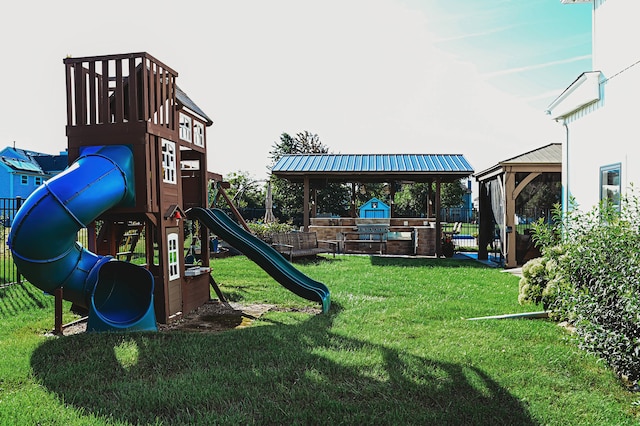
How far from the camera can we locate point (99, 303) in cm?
734

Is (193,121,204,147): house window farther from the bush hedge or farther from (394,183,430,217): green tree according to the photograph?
(394,183,430,217): green tree

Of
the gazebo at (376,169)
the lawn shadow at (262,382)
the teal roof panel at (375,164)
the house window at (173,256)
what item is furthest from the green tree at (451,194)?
the lawn shadow at (262,382)

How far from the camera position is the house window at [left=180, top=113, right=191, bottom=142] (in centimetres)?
865

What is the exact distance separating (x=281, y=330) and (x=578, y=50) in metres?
9.61

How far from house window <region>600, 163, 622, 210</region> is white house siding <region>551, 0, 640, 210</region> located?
3.4 inches

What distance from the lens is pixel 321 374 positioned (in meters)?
4.73

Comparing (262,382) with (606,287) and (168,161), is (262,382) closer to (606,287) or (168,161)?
(606,287)

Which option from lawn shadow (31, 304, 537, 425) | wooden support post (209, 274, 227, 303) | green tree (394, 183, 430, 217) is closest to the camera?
lawn shadow (31, 304, 537, 425)

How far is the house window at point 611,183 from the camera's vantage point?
7160mm

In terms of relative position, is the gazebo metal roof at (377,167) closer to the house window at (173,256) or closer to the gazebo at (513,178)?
the gazebo at (513,178)

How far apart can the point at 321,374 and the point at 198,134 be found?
6115 mm

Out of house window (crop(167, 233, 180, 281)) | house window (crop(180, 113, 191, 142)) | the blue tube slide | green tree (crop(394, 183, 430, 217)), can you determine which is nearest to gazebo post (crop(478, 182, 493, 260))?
house window (crop(180, 113, 191, 142))

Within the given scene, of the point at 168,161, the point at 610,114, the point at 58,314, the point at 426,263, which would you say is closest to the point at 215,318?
the point at 58,314

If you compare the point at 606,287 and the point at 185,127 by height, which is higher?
the point at 185,127
